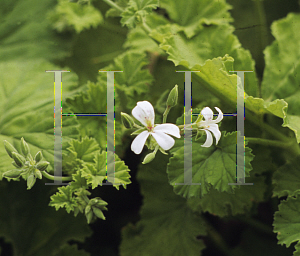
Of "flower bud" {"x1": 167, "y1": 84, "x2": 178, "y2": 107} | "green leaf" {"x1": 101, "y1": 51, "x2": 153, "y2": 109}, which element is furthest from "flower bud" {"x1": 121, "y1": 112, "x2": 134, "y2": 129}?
"green leaf" {"x1": 101, "y1": 51, "x2": 153, "y2": 109}

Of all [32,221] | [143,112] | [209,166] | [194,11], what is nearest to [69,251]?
[32,221]

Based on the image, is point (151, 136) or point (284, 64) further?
point (284, 64)

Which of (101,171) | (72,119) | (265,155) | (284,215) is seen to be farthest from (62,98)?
(284,215)

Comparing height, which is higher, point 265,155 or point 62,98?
point 62,98

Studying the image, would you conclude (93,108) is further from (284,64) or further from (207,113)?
(284,64)

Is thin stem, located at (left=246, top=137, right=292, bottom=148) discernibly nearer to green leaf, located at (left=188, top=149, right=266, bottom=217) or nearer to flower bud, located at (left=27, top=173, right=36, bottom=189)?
green leaf, located at (left=188, top=149, right=266, bottom=217)

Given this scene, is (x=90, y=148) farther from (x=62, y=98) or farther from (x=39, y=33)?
(x=39, y=33)
